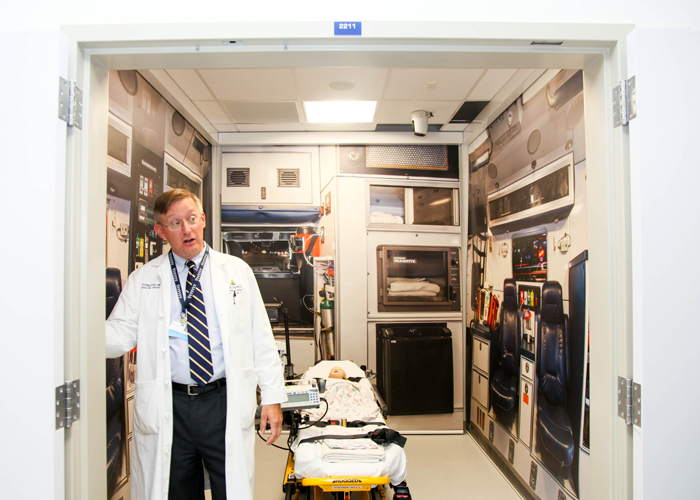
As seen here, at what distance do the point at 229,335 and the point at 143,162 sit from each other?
1449 millimetres

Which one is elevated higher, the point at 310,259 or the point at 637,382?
the point at 310,259

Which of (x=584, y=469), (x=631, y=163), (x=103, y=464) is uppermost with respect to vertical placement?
(x=631, y=163)

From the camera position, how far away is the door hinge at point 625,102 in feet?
3.82

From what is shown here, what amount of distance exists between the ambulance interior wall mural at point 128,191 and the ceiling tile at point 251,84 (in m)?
0.42

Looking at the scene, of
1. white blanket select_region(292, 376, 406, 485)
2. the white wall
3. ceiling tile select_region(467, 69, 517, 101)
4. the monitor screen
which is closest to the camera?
the white wall

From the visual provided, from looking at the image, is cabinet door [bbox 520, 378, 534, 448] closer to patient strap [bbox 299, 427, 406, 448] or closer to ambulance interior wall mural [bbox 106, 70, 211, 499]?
patient strap [bbox 299, 427, 406, 448]

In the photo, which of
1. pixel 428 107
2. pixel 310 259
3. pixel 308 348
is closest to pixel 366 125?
pixel 428 107

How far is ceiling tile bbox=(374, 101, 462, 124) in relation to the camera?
330cm

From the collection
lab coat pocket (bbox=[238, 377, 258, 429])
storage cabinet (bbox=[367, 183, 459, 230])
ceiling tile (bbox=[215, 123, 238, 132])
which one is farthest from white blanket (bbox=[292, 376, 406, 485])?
ceiling tile (bbox=[215, 123, 238, 132])

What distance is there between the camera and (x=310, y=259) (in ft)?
13.4

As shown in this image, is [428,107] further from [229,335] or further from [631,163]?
[229,335]

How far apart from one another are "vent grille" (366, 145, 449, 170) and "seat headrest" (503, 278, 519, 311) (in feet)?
5.19

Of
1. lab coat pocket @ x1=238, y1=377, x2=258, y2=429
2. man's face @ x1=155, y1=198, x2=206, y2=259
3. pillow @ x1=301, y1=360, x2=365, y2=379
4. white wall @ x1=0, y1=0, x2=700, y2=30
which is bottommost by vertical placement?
pillow @ x1=301, y1=360, x2=365, y2=379

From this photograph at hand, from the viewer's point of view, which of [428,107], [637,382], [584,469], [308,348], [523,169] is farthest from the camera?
[308,348]
